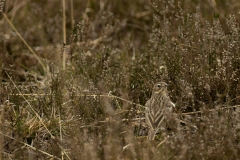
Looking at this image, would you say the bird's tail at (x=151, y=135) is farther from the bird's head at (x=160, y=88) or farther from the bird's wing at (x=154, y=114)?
the bird's head at (x=160, y=88)

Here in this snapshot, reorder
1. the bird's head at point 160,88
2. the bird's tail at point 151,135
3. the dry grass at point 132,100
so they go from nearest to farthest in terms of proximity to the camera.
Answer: the dry grass at point 132,100, the bird's tail at point 151,135, the bird's head at point 160,88

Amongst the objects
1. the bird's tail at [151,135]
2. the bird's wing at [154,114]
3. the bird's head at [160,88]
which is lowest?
the bird's tail at [151,135]

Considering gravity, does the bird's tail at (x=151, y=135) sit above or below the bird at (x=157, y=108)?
below

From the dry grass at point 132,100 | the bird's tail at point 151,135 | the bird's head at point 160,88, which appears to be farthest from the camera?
the bird's head at point 160,88

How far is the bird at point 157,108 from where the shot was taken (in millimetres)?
4168

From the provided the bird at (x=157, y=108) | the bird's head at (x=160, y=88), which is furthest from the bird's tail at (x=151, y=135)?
the bird's head at (x=160, y=88)

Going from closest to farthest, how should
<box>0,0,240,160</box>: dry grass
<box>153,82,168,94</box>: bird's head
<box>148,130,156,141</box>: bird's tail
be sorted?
<box>0,0,240,160</box>: dry grass
<box>148,130,156,141</box>: bird's tail
<box>153,82,168,94</box>: bird's head

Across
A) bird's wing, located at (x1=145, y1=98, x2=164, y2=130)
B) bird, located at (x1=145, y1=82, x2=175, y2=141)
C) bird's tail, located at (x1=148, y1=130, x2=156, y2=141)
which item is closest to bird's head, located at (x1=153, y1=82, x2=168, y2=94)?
bird, located at (x1=145, y1=82, x2=175, y2=141)

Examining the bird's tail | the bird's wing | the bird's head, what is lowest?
the bird's tail

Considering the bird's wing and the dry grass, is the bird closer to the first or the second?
the bird's wing

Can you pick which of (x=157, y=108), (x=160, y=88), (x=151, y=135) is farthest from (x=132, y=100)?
(x=151, y=135)

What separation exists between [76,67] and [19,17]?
10.2ft

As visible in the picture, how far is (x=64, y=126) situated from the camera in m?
4.63

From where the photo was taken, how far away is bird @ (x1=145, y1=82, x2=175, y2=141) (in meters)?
4.17
